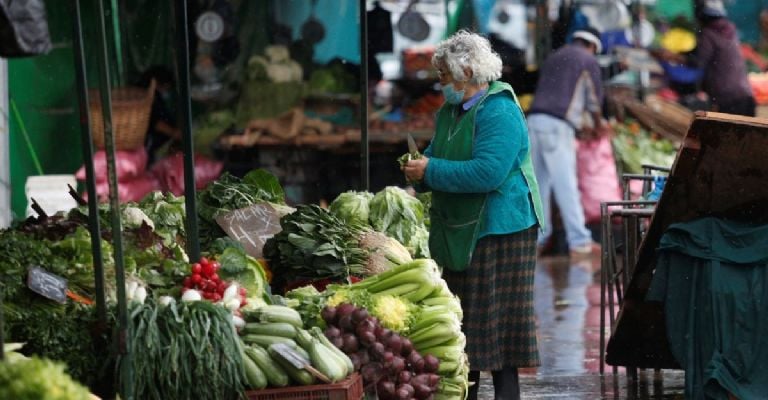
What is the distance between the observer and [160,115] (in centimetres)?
1366

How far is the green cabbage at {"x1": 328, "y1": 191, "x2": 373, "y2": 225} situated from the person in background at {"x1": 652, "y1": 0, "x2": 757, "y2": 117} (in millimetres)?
7508

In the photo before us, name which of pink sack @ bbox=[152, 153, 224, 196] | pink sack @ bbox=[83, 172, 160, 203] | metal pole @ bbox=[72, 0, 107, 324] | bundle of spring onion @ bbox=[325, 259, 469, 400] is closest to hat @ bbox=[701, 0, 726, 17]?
pink sack @ bbox=[152, 153, 224, 196]

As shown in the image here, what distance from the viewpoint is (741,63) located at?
15070 millimetres

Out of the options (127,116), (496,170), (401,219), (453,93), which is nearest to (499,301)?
(496,170)

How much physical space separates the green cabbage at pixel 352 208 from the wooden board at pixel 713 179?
1695 millimetres

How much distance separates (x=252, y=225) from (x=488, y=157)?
63.2 inches

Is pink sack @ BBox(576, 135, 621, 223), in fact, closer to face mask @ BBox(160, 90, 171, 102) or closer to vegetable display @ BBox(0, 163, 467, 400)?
face mask @ BBox(160, 90, 171, 102)

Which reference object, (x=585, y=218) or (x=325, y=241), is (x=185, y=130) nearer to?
(x=325, y=241)

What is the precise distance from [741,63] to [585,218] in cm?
234

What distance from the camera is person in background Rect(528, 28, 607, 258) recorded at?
14148 millimetres

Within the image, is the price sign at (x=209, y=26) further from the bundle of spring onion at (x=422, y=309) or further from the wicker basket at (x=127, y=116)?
the bundle of spring onion at (x=422, y=309)

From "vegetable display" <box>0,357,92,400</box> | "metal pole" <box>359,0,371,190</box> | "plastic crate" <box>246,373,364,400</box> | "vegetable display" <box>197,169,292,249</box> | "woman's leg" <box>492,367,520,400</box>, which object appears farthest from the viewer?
"metal pole" <box>359,0,371,190</box>

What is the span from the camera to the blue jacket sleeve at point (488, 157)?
22.8ft

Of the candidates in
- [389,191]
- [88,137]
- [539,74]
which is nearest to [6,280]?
[88,137]
